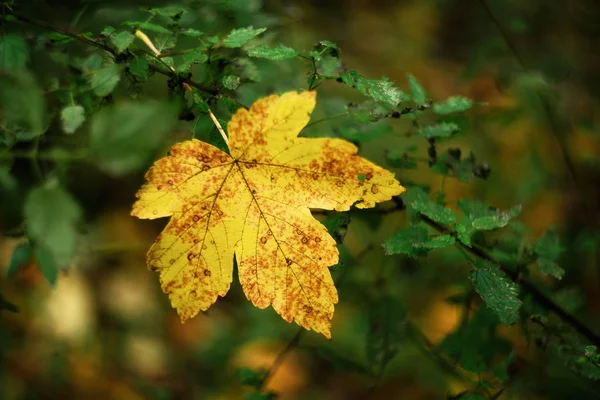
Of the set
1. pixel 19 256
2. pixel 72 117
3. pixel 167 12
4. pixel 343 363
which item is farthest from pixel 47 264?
pixel 343 363

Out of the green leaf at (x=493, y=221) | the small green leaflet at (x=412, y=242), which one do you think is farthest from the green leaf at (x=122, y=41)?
the green leaf at (x=493, y=221)

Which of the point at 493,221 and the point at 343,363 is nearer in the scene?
the point at 493,221

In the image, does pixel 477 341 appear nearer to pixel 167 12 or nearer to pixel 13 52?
pixel 167 12

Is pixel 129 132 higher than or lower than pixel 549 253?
higher

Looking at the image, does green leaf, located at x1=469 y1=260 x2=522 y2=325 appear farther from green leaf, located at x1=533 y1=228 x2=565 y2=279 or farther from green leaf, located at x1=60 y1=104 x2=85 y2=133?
green leaf, located at x1=60 y1=104 x2=85 y2=133

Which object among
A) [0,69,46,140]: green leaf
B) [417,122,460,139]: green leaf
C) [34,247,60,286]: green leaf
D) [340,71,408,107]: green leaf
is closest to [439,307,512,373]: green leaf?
[417,122,460,139]: green leaf

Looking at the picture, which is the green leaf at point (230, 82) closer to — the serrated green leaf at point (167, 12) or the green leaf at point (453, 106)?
the serrated green leaf at point (167, 12)
